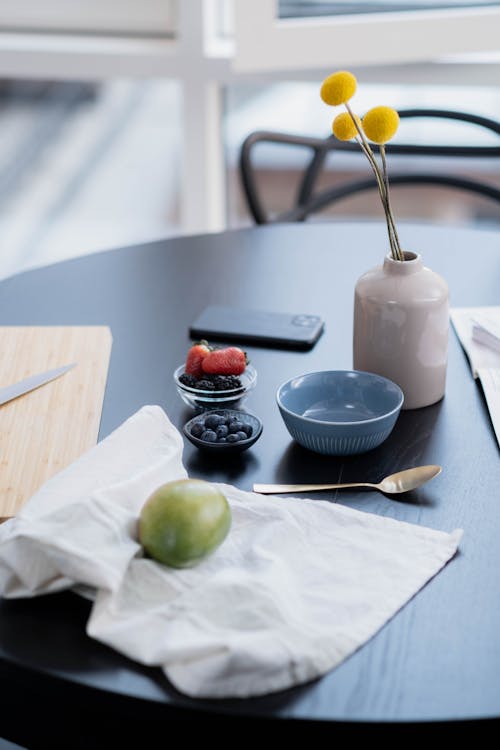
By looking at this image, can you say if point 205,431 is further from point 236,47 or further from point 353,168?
point 353,168

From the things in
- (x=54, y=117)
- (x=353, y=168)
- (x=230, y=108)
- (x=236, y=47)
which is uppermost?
(x=236, y=47)

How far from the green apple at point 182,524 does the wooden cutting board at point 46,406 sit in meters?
0.17

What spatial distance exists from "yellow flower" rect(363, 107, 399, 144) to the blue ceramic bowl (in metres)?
0.25

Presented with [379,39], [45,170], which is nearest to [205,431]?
[379,39]

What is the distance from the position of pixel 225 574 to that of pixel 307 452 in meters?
0.26

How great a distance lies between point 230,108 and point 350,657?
7.08ft

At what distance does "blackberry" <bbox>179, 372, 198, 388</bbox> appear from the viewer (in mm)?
1058

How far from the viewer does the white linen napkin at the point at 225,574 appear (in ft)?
2.19

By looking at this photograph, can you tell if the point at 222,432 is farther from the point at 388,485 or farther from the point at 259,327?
the point at 259,327

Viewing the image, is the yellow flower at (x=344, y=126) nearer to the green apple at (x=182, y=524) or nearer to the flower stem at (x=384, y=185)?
the flower stem at (x=384, y=185)

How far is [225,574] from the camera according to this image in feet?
2.45

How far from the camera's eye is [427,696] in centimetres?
66

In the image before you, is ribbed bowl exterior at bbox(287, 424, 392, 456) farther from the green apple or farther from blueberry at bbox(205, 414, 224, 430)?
the green apple

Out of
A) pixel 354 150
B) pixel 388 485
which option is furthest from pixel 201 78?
pixel 388 485
